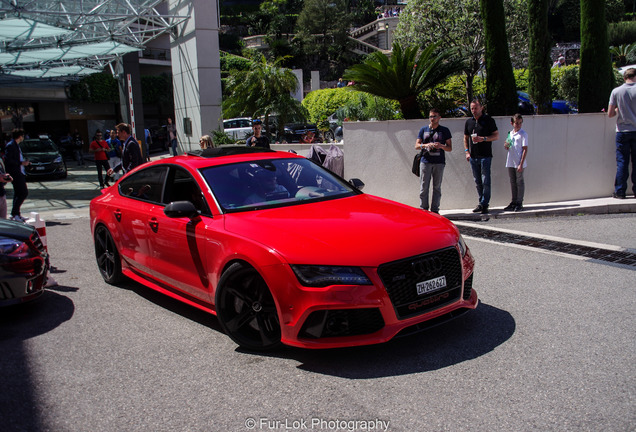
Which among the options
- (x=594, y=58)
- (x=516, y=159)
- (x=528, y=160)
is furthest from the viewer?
(x=594, y=58)

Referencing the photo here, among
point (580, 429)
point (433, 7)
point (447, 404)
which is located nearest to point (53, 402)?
point (447, 404)

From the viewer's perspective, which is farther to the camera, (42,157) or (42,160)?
(42,157)

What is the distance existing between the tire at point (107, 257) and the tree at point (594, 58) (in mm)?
11189

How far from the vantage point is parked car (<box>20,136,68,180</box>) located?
21.5 metres

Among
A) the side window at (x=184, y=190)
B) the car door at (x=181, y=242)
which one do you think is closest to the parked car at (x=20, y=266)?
the car door at (x=181, y=242)

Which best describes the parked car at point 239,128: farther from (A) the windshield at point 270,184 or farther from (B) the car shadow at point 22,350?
(A) the windshield at point 270,184

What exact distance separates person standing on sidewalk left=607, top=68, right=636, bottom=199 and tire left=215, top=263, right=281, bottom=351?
8462 mm

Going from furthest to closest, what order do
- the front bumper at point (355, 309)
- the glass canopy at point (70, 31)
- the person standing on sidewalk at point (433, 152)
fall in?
the glass canopy at point (70, 31) → the person standing on sidewalk at point (433, 152) → the front bumper at point (355, 309)

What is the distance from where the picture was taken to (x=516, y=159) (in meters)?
9.91

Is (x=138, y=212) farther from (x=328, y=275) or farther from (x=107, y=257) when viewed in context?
(x=328, y=275)

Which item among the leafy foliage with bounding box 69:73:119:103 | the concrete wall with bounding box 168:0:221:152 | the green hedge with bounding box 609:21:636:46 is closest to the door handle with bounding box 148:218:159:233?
the concrete wall with bounding box 168:0:221:152

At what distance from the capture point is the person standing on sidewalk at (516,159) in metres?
9.80

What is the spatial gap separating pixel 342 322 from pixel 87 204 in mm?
12094

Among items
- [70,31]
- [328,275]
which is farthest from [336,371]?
[70,31]
